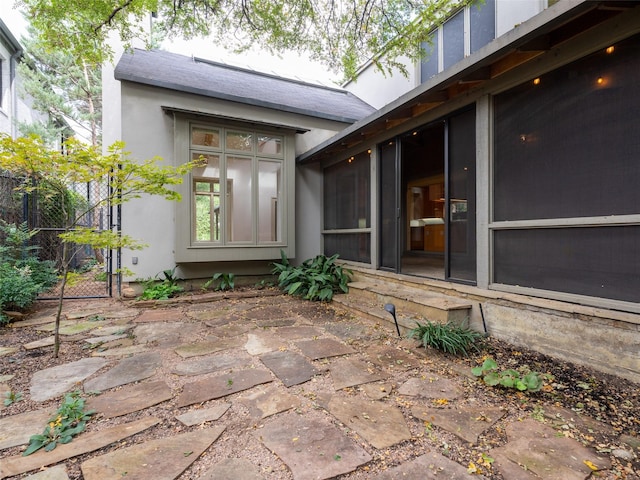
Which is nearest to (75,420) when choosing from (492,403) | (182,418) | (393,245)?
(182,418)

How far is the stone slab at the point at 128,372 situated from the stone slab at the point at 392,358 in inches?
70.6

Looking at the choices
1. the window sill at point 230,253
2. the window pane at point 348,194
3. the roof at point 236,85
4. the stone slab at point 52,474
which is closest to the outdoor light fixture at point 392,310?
the window pane at point 348,194

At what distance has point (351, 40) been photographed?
17.4ft

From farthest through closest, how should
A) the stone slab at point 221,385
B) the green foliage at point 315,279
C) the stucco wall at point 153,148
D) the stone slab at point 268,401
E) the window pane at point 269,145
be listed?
1. the window pane at point 269,145
2. the stucco wall at point 153,148
3. the green foliage at point 315,279
4. the stone slab at point 221,385
5. the stone slab at point 268,401

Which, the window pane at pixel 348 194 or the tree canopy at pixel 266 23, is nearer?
the tree canopy at pixel 266 23

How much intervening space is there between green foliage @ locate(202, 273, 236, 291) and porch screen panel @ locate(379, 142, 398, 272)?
258cm

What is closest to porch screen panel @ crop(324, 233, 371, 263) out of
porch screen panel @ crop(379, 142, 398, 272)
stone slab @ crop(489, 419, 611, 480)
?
porch screen panel @ crop(379, 142, 398, 272)

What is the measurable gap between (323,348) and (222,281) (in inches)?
121

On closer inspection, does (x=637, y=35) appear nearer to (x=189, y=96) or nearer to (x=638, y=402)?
(x=638, y=402)

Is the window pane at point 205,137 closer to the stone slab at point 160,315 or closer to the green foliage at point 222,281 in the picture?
the green foliage at point 222,281

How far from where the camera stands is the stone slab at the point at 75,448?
136 centimetres

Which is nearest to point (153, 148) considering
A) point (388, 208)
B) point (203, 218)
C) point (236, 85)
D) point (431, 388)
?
point (203, 218)

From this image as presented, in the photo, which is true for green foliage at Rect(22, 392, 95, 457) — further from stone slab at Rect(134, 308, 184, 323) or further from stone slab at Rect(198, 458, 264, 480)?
stone slab at Rect(134, 308, 184, 323)

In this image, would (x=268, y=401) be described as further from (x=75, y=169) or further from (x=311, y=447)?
(x=75, y=169)
